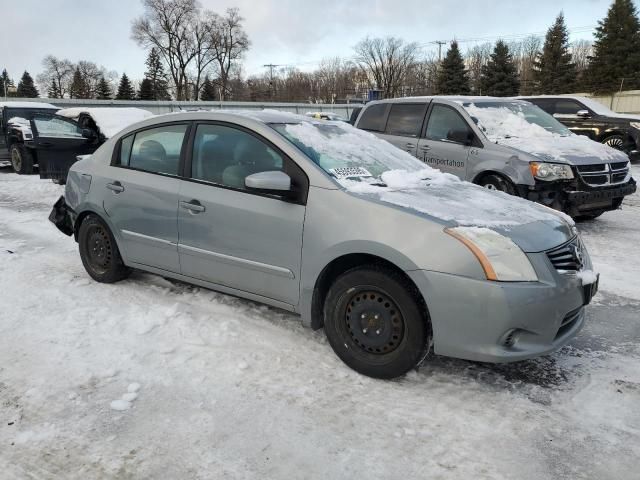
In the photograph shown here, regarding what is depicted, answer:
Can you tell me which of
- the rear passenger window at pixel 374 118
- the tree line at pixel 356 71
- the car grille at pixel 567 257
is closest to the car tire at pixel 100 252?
the car grille at pixel 567 257

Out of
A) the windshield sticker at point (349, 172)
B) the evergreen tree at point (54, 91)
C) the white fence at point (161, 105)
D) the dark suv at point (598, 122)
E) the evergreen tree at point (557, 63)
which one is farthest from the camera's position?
the evergreen tree at point (54, 91)

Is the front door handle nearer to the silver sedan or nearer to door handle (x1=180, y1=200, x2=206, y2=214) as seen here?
the silver sedan

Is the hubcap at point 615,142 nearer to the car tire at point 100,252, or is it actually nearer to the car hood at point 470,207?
the car hood at point 470,207

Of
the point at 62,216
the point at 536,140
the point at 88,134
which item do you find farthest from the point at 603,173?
the point at 88,134

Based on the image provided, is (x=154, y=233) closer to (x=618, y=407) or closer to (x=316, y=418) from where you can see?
(x=316, y=418)

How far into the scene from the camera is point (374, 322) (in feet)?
10.1

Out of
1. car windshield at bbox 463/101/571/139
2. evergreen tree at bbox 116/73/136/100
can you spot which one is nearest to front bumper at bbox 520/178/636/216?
car windshield at bbox 463/101/571/139

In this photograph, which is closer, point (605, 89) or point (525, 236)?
point (525, 236)

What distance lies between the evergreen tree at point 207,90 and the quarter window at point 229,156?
2869 inches

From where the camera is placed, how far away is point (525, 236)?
2.99 metres

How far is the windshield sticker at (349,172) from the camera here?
3.47m

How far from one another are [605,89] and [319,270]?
49.3 m

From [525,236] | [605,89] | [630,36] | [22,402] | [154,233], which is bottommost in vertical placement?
[22,402]

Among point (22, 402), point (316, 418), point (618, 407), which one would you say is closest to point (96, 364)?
point (22, 402)
